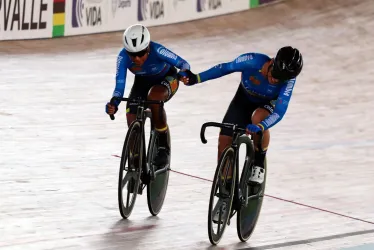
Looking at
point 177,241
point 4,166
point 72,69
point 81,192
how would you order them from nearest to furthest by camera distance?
point 177,241 → point 81,192 → point 4,166 → point 72,69

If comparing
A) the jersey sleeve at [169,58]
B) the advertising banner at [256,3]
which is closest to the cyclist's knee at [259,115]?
the jersey sleeve at [169,58]

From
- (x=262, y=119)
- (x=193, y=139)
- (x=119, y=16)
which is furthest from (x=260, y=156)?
(x=119, y=16)

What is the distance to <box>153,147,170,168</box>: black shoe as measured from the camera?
16.8 feet

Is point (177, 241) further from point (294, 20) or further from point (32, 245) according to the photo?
point (294, 20)

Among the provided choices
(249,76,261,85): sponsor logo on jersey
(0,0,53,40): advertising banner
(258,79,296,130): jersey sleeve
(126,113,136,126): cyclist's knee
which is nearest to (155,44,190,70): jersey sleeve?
(126,113,136,126): cyclist's knee

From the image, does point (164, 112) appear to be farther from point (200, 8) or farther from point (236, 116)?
point (200, 8)

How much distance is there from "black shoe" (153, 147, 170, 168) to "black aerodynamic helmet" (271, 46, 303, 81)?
1101mm

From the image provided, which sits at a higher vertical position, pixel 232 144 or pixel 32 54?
pixel 232 144

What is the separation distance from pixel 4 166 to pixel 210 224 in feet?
7.62

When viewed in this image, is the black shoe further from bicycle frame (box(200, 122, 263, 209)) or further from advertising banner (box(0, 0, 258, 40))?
advertising banner (box(0, 0, 258, 40))

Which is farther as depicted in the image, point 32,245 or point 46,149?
point 46,149

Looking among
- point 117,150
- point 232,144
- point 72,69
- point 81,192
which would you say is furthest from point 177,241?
point 72,69

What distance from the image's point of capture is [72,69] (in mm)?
11180

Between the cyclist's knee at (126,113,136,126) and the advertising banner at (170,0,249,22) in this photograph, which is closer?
the cyclist's knee at (126,113,136,126)
